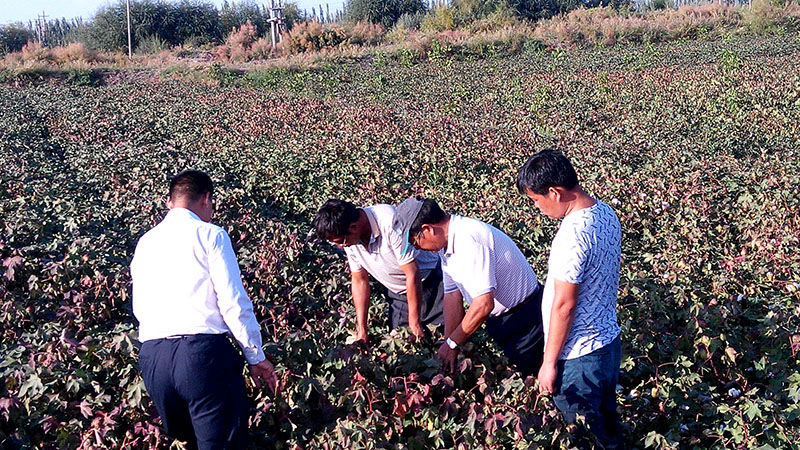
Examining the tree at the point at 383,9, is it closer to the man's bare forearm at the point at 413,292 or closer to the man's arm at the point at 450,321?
the man's bare forearm at the point at 413,292

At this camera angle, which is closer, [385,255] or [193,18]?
[385,255]

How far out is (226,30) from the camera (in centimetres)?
3753

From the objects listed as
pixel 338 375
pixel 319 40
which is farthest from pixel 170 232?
pixel 319 40

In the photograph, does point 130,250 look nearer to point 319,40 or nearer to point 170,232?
point 170,232

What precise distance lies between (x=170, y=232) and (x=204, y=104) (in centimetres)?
1375

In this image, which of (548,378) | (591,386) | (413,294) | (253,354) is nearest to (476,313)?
(548,378)

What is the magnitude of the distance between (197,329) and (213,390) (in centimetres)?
24

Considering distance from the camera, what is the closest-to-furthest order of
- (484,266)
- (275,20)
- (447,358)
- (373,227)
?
(484,266), (447,358), (373,227), (275,20)

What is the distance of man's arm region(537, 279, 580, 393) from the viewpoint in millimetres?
2605

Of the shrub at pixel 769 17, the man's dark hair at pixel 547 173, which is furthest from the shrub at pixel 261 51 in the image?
the man's dark hair at pixel 547 173

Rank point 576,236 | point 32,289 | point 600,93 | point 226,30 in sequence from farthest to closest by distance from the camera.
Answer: point 226,30
point 600,93
point 32,289
point 576,236

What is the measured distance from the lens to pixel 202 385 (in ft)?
8.91

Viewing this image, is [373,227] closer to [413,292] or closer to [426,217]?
[413,292]

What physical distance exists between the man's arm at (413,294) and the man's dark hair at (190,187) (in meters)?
1.04
